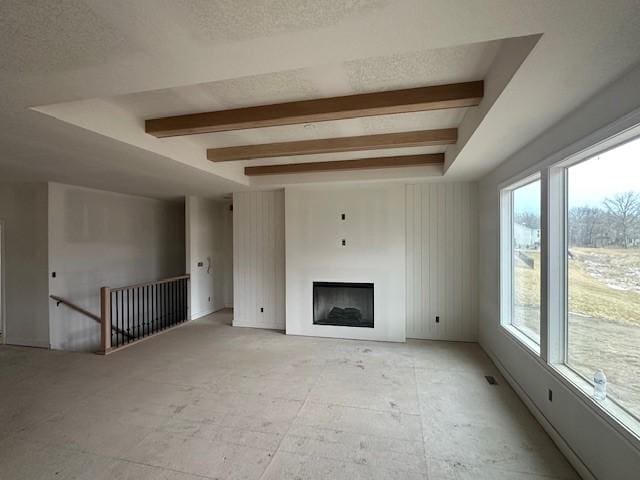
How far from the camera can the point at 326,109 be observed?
7.62 ft

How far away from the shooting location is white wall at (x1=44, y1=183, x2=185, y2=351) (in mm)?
4723

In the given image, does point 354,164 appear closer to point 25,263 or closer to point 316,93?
point 316,93

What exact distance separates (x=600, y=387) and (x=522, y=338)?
3.74 feet

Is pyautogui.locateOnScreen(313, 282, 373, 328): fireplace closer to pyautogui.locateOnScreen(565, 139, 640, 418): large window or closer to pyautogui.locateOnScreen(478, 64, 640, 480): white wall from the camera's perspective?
pyautogui.locateOnScreen(478, 64, 640, 480): white wall

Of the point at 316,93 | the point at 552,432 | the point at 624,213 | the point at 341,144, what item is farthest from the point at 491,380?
the point at 316,93

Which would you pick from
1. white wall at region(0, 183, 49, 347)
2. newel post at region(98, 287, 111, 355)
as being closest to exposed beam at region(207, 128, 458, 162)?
newel post at region(98, 287, 111, 355)

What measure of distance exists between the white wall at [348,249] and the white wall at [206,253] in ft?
7.41

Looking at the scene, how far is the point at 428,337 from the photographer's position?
15.9 ft

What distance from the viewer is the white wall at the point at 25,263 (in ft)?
15.0

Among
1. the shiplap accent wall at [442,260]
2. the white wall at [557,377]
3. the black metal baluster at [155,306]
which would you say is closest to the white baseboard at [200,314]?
the black metal baluster at [155,306]

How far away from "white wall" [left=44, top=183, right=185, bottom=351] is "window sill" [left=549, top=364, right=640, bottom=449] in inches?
256

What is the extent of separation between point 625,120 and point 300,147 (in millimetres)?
2630

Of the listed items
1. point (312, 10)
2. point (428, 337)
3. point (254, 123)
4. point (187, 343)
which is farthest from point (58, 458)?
point (428, 337)

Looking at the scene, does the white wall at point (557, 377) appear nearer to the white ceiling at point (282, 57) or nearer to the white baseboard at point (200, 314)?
the white ceiling at point (282, 57)
